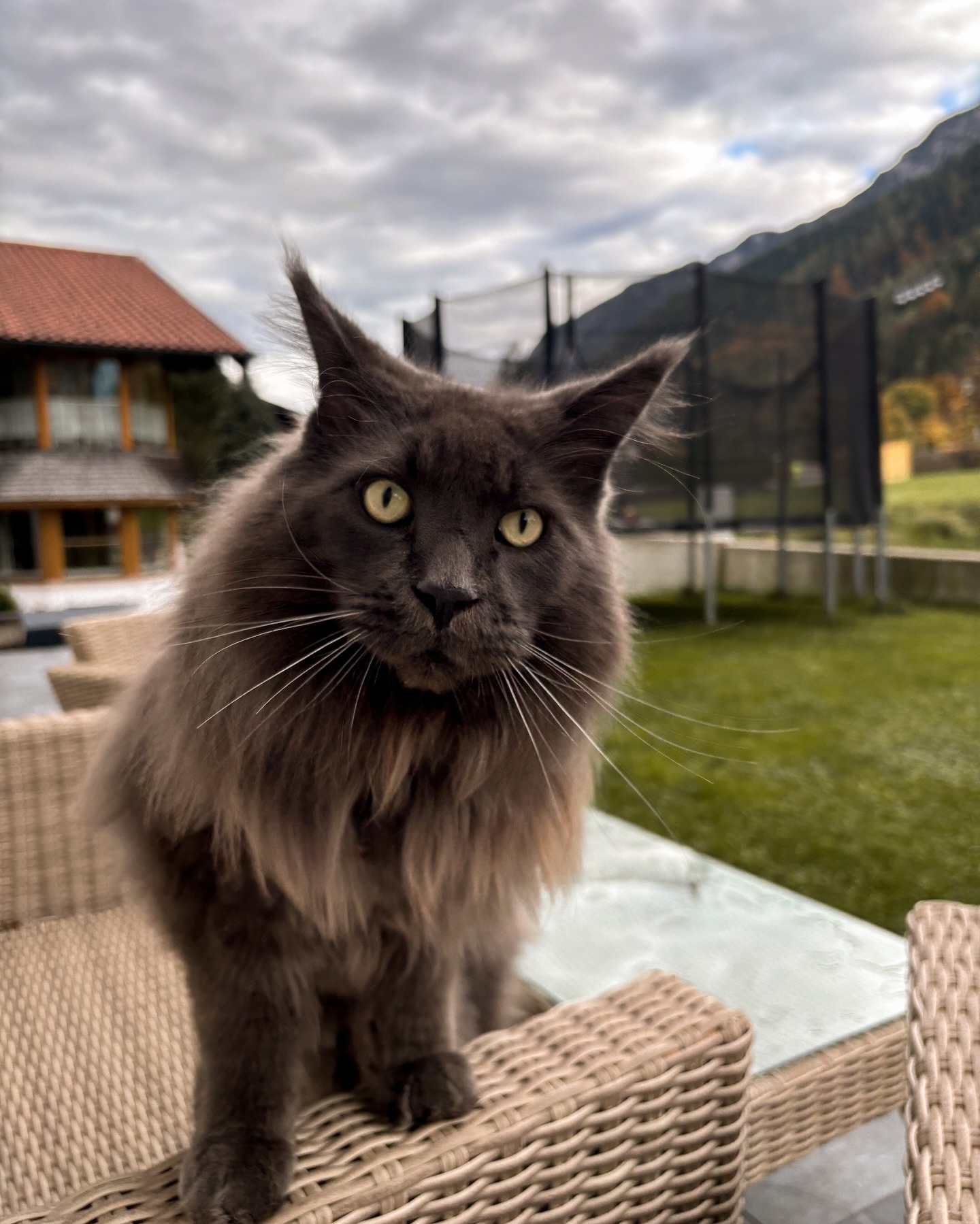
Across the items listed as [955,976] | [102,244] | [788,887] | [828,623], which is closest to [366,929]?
[955,976]

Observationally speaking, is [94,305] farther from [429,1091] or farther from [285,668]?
[429,1091]

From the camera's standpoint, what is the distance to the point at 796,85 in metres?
2.49

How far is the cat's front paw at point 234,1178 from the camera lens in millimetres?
603

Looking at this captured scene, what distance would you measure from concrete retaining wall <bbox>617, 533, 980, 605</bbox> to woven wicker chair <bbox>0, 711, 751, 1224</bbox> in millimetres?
3380

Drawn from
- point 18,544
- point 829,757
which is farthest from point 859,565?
point 18,544

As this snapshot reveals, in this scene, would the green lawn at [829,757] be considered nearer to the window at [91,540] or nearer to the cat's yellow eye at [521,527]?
the cat's yellow eye at [521,527]

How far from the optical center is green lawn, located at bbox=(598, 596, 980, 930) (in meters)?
2.08

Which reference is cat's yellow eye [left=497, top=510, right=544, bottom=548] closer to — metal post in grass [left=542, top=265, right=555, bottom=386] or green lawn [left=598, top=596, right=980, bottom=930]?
green lawn [left=598, top=596, right=980, bottom=930]

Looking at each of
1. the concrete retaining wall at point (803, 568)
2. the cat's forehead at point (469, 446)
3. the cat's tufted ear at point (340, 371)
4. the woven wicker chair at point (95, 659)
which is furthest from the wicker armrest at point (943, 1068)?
the concrete retaining wall at point (803, 568)

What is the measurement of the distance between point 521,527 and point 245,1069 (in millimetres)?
508

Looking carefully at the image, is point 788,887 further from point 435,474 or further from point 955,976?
point 435,474

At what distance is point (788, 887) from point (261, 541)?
1759 mm

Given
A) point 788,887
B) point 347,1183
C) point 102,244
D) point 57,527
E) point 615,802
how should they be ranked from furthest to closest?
point 57,527
point 102,244
point 615,802
point 788,887
point 347,1183

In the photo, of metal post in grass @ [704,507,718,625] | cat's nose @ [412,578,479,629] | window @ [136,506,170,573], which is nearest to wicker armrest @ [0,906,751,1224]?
cat's nose @ [412,578,479,629]
